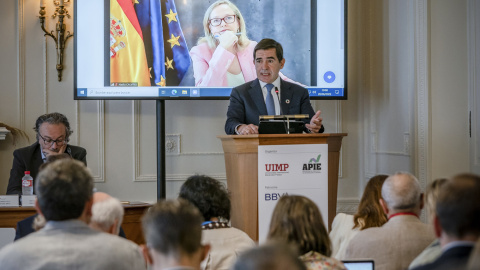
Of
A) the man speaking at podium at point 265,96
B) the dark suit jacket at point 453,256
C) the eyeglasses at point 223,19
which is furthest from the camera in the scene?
the eyeglasses at point 223,19

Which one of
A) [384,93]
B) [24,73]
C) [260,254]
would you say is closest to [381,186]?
[260,254]

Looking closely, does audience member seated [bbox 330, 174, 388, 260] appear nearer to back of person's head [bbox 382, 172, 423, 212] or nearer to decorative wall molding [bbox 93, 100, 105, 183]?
back of person's head [bbox 382, 172, 423, 212]

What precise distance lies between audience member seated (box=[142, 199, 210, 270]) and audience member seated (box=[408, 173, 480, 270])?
24.9 inches

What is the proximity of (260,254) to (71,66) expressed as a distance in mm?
5883

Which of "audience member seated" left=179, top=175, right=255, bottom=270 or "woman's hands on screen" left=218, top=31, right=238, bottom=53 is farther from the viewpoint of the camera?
"woman's hands on screen" left=218, top=31, right=238, bottom=53

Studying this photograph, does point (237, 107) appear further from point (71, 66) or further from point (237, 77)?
point (71, 66)

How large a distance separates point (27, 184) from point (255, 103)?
1.86 metres

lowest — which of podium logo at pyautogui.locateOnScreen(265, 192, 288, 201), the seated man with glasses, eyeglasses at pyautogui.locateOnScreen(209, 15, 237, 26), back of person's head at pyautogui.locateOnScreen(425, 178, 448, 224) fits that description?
podium logo at pyautogui.locateOnScreen(265, 192, 288, 201)

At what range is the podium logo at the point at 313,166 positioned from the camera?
4434 mm

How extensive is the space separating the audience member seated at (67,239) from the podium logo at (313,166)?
229 cm

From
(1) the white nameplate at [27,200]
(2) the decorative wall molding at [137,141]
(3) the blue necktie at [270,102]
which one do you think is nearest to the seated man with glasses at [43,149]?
(1) the white nameplate at [27,200]

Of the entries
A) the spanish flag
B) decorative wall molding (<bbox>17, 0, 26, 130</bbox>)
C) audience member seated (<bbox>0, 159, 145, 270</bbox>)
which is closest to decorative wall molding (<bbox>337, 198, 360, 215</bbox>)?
the spanish flag

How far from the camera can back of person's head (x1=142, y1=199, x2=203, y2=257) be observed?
190 cm

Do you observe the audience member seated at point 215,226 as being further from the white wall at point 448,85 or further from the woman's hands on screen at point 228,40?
the woman's hands on screen at point 228,40
